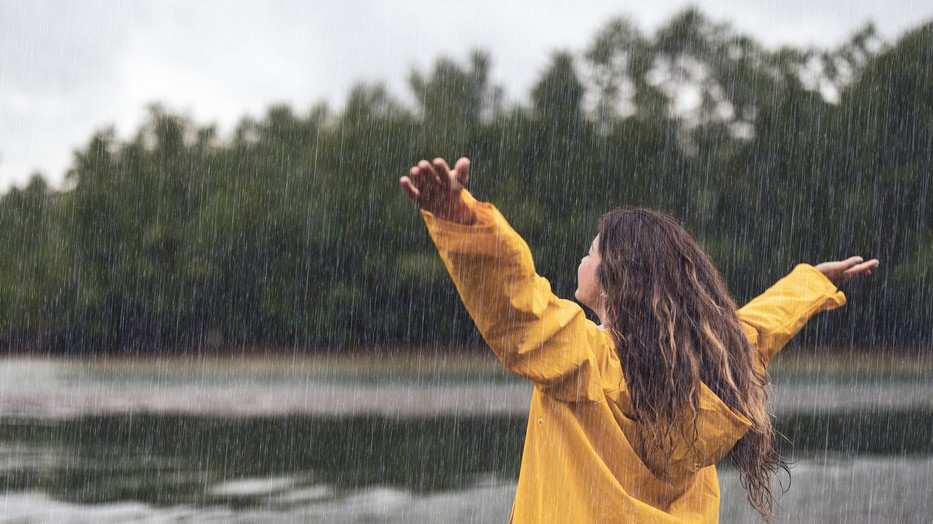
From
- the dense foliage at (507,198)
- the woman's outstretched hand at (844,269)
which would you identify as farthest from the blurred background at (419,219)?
the woman's outstretched hand at (844,269)

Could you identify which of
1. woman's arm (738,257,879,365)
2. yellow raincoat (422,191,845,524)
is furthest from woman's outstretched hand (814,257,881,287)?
yellow raincoat (422,191,845,524)

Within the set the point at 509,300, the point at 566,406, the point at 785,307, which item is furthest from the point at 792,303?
the point at 509,300

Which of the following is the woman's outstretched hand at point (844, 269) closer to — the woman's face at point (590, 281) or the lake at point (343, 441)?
the lake at point (343, 441)

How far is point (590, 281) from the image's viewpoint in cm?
209

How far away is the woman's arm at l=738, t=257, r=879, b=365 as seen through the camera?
247 centimetres

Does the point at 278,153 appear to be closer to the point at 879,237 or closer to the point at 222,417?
the point at 222,417

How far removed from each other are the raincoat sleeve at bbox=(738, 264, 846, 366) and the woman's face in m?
0.48

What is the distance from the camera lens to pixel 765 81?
2345cm

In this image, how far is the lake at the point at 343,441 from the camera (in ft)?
25.9

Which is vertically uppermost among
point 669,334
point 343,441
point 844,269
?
point 844,269

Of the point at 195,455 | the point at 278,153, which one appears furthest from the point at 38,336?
the point at 195,455

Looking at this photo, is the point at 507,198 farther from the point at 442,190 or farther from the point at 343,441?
the point at 442,190

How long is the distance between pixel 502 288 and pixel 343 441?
1078 cm

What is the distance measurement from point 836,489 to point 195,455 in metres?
6.99
